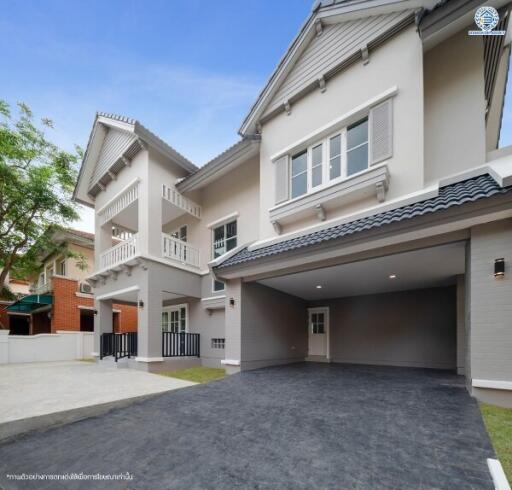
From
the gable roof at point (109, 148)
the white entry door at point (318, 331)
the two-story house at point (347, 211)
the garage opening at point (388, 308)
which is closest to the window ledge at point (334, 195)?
the two-story house at point (347, 211)

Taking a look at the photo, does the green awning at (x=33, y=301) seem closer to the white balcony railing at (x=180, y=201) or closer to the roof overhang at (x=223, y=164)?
the white balcony railing at (x=180, y=201)

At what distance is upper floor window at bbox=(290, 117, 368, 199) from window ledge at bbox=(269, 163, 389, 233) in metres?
0.35

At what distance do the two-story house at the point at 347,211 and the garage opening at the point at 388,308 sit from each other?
0.05 meters

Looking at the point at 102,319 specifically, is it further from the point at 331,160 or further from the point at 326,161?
the point at 331,160

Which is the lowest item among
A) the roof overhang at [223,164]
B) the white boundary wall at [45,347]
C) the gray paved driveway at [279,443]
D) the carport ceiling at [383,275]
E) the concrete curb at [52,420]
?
the white boundary wall at [45,347]

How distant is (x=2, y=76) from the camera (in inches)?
494

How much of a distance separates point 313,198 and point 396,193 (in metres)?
2.05

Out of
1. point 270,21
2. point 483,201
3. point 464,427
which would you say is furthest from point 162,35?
point 464,427

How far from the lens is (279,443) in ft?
11.1

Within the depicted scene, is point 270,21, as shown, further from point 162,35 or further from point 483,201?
point 483,201

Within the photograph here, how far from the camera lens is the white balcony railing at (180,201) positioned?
11.1 metres

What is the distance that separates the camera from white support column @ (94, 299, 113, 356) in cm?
1255

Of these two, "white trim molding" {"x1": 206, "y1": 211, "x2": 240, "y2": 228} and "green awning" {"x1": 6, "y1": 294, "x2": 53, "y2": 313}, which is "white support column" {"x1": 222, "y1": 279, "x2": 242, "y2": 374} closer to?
"white trim molding" {"x1": 206, "y1": 211, "x2": 240, "y2": 228}

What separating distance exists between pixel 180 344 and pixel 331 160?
8.32 m
